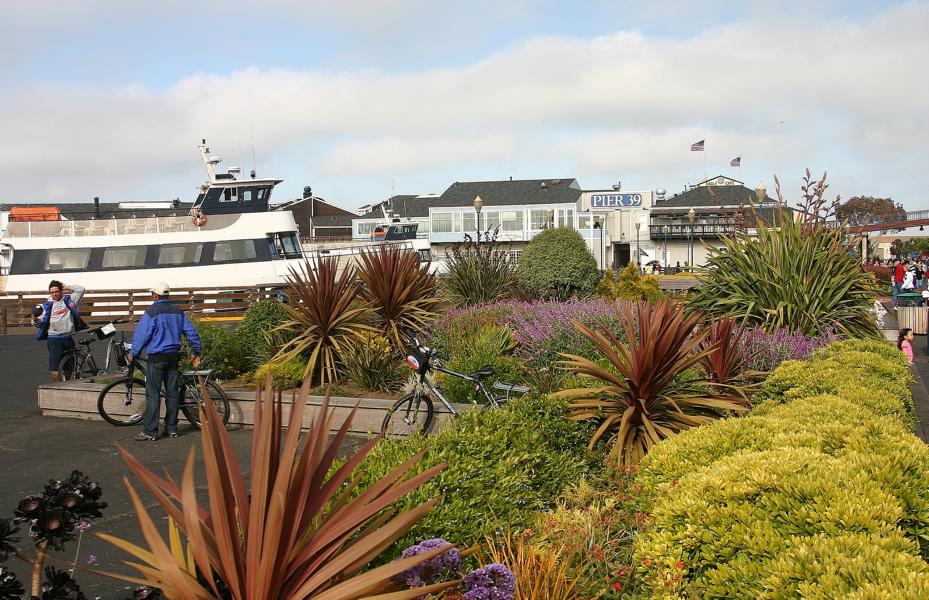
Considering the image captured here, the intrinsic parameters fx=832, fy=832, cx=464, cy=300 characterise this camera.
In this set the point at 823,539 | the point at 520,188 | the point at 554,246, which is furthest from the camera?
the point at 520,188

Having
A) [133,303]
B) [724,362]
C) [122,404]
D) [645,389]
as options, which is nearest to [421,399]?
[645,389]

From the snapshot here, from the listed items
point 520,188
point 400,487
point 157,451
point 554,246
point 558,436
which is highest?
point 520,188

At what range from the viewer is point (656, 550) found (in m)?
3.73

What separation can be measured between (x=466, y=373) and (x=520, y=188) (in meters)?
81.5

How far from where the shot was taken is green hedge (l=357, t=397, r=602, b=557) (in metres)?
4.36

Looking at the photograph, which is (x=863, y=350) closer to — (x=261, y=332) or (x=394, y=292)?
(x=394, y=292)

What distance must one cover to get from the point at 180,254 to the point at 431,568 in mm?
30830

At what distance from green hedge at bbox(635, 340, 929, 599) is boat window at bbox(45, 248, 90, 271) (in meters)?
31.2

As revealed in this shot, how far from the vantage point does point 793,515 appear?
3605 millimetres

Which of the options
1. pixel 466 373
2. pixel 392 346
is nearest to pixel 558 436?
pixel 466 373

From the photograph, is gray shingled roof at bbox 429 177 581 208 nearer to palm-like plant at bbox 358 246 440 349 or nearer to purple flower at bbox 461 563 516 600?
palm-like plant at bbox 358 246 440 349

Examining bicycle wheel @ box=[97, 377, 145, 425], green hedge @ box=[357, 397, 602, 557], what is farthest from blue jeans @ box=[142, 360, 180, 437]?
green hedge @ box=[357, 397, 602, 557]

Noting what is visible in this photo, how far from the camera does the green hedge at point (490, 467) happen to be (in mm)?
4363

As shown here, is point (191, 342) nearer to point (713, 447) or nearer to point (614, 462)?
point (614, 462)
